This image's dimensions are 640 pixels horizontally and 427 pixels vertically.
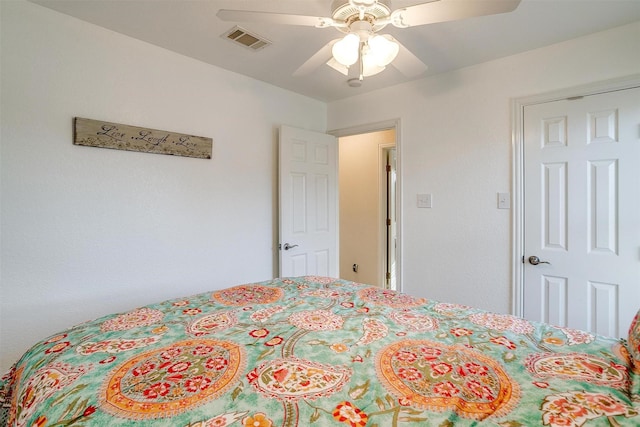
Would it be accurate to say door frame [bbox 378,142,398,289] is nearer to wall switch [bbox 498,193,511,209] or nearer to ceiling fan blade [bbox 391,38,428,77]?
wall switch [bbox 498,193,511,209]

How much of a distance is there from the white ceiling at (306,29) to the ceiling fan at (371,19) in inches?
15.2

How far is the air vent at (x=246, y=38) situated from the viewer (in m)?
1.93

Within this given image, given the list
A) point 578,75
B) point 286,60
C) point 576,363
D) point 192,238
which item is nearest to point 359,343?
point 576,363

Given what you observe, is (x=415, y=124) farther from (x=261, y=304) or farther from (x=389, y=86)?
(x=261, y=304)

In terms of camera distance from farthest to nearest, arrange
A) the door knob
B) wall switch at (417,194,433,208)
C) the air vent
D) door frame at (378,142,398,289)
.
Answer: door frame at (378,142,398,289)
wall switch at (417,194,433,208)
the door knob
the air vent

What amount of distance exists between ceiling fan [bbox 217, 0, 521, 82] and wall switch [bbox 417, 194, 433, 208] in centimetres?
133

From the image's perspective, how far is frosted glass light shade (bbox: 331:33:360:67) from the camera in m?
1.35

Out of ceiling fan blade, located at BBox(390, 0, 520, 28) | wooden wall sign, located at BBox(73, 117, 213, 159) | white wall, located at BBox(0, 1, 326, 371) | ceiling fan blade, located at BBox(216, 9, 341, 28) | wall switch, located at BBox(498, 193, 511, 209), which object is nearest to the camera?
ceiling fan blade, located at BBox(390, 0, 520, 28)

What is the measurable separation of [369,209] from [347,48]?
2.75m

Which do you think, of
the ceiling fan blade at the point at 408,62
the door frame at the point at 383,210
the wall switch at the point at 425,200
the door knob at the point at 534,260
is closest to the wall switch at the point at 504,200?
the door knob at the point at 534,260

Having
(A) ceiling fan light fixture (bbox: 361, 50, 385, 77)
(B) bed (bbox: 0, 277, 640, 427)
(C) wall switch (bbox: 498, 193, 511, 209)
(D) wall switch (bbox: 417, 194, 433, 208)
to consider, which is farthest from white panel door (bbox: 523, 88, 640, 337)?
(A) ceiling fan light fixture (bbox: 361, 50, 385, 77)

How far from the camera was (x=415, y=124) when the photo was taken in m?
2.68

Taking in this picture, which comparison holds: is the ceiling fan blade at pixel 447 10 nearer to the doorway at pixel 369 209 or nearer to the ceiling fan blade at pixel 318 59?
the ceiling fan blade at pixel 318 59

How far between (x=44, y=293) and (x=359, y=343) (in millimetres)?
1893
